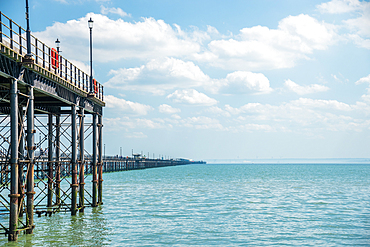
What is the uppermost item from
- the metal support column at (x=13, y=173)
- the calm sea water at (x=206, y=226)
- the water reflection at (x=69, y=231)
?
the metal support column at (x=13, y=173)

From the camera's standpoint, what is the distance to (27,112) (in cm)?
2111

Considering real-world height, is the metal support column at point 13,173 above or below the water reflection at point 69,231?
above

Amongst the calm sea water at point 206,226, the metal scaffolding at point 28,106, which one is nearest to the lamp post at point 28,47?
the metal scaffolding at point 28,106

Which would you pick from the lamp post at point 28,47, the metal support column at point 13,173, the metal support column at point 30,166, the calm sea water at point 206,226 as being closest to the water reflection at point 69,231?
the calm sea water at point 206,226

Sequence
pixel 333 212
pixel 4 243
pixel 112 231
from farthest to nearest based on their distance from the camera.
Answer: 1. pixel 333 212
2. pixel 112 231
3. pixel 4 243

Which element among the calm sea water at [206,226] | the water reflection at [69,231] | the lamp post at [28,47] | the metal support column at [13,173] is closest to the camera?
the metal support column at [13,173]

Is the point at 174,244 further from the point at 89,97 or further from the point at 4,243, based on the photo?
the point at 89,97

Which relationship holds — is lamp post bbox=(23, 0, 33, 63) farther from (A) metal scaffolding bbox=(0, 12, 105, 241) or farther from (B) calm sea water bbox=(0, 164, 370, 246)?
(B) calm sea water bbox=(0, 164, 370, 246)

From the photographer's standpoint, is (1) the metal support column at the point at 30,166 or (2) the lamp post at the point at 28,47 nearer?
(2) the lamp post at the point at 28,47

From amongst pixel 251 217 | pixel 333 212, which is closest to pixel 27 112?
pixel 251 217

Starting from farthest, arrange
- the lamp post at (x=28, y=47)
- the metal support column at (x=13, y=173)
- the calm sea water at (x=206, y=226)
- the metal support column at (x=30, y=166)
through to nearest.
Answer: the calm sea water at (x=206, y=226), the metal support column at (x=30, y=166), the lamp post at (x=28, y=47), the metal support column at (x=13, y=173)

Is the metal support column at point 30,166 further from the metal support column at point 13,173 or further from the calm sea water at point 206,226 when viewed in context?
the metal support column at point 13,173

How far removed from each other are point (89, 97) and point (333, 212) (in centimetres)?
2369

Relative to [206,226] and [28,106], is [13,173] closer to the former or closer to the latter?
[28,106]
